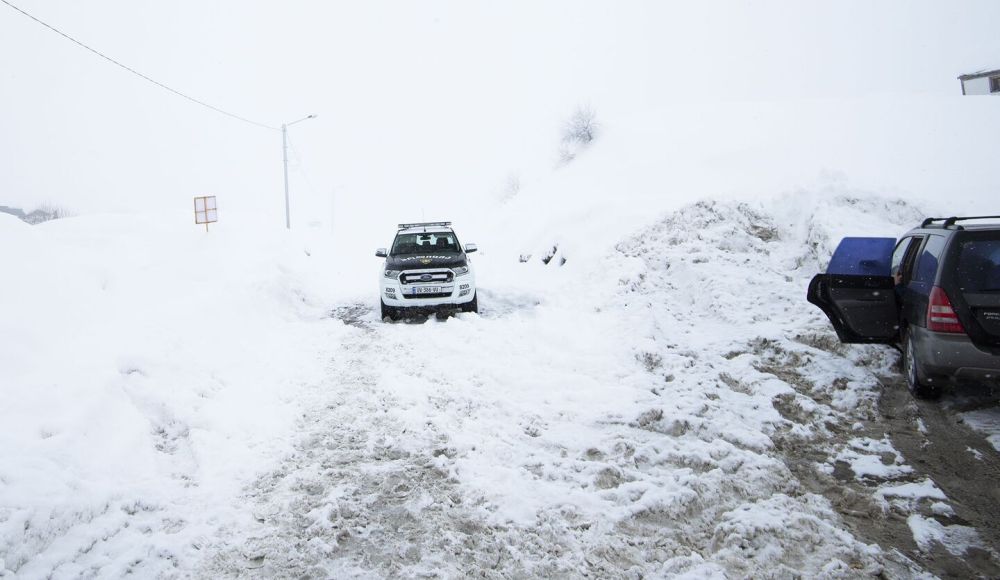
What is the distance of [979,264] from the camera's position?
4.88 m

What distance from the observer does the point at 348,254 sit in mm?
32094

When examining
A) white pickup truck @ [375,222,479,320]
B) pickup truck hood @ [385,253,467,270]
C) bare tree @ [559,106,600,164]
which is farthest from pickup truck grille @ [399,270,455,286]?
bare tree @ [559,106,600,164]

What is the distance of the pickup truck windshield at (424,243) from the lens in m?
11.6

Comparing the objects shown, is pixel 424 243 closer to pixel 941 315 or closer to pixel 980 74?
pixel 941 315

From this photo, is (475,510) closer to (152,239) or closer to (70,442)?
(70,442)

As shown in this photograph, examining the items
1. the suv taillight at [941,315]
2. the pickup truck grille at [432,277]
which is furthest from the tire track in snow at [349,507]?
the pickup truck grille at [432,277]

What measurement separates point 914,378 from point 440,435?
484 centimetres

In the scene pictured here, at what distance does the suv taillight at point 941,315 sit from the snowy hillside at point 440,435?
Answer: 1133 millimetres

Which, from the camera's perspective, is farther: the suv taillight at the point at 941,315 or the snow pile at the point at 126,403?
the suv taillight at the point at 941,315

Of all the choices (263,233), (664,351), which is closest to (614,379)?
(664,351)

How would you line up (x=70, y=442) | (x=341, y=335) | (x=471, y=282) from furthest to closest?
(x=471, y=282) → (x=341, y=335) → (x=70, y=442)

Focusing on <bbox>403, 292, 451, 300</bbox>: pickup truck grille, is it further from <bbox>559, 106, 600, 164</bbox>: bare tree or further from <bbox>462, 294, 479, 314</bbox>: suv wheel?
<bbox>559, 106, 600, 164</bbox>: bare tree

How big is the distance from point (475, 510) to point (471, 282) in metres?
7.01

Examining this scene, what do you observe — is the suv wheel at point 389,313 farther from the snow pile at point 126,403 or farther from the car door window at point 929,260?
the car door window at point 929,260
